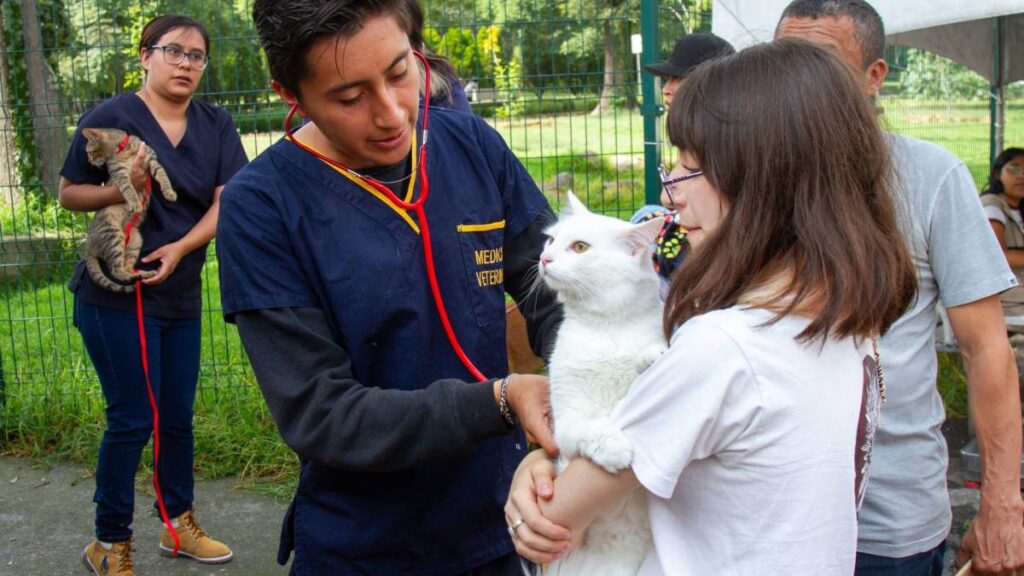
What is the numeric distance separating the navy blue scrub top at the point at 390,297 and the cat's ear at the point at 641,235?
257 mm

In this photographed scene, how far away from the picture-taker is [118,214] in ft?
13.9

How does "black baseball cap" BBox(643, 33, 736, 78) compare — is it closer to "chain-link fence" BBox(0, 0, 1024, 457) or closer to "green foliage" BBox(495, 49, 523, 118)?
"chain-link fence" BBox(0, 0, 1024, 457)

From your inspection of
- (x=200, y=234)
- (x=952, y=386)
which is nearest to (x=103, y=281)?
(x=200, y=234)

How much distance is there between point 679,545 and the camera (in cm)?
153

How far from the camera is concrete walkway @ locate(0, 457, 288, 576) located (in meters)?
4.66

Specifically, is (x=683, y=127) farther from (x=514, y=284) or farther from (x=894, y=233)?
(x=514, y=284)


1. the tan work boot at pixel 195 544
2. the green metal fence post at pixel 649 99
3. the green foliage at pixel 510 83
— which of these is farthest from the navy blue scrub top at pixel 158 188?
the green metal fence post at pixel 649 99

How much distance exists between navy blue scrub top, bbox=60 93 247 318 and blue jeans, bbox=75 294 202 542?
7 centimetres

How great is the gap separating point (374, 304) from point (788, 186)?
0.79m

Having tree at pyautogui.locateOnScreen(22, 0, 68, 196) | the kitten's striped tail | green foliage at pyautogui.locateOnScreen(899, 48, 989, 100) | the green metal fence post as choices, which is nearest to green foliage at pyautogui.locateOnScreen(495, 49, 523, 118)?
the green metal fence post

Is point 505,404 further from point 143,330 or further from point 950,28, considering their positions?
point 950,28

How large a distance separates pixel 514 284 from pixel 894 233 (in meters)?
0.87

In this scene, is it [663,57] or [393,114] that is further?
[663,57]

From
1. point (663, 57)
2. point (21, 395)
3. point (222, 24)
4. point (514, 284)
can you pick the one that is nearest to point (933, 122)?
point (663, 57)
